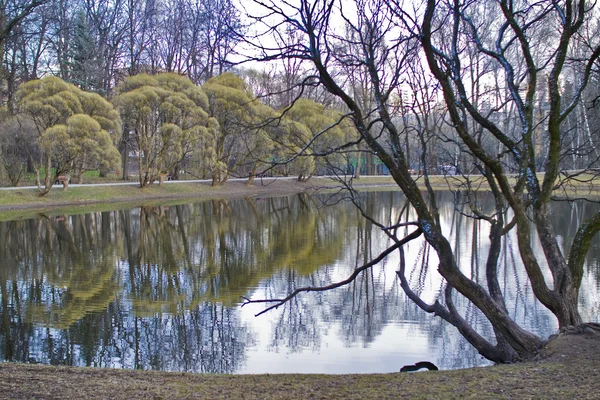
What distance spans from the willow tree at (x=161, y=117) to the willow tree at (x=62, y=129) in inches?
126

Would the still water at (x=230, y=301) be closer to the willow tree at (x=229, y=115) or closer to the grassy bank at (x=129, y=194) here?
the grassy bank at (x=129, y=194)

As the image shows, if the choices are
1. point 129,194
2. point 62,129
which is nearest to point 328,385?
point 62,129

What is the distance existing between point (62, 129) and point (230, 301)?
65.4ft

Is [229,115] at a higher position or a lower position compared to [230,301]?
higher

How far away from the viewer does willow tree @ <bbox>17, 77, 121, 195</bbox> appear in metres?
26.9

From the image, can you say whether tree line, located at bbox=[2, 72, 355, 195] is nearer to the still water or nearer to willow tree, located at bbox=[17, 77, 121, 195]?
willow tree, located at bbox=[17, 77, 121, 195]

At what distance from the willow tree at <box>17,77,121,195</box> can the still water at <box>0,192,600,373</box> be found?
328 inches

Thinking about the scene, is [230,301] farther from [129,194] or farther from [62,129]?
[129,194]

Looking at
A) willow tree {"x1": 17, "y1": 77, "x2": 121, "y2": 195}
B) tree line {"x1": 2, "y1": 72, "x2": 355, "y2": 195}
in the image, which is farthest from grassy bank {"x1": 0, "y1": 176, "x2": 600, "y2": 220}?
willow tree {"x1": 17, "y1": 77, "x2": 121, "y2": 195}

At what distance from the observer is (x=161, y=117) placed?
111ft

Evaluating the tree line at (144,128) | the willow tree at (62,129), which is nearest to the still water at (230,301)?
the tree line at (144,128)

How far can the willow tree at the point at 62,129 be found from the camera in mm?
26922

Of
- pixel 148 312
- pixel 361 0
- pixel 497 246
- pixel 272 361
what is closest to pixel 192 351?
pixel 272 361

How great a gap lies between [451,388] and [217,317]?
5286mm
